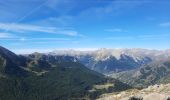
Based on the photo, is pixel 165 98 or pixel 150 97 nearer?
pixel 165 98

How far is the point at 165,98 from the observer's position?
179250 mm

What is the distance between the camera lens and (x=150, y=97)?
191 m

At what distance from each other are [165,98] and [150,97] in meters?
13.6
